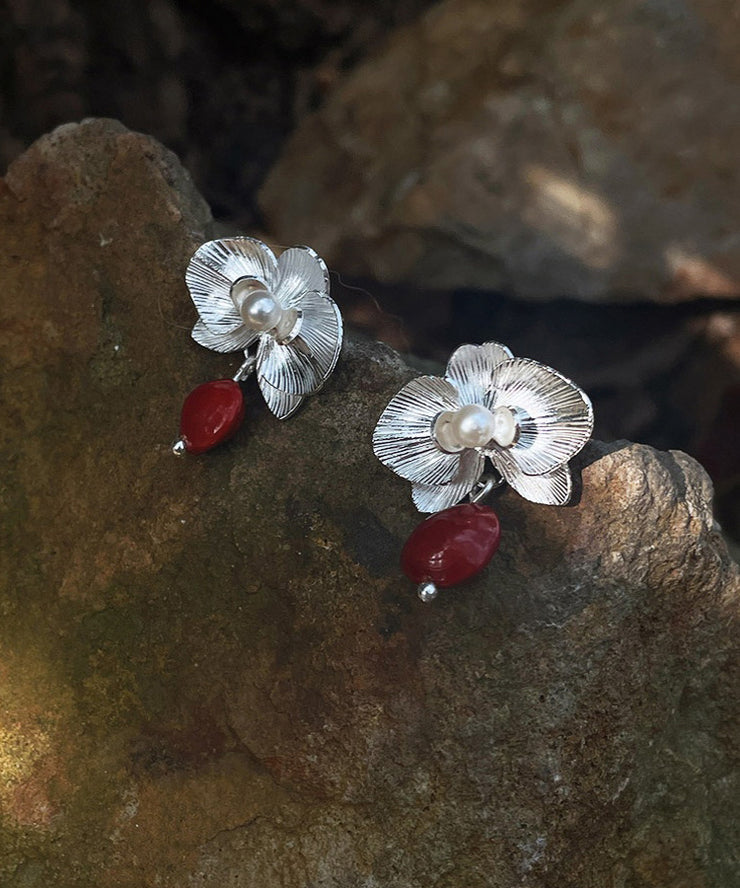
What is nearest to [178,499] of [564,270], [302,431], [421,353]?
[302,431]

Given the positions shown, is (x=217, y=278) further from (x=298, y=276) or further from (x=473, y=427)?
(x=473, y=427)

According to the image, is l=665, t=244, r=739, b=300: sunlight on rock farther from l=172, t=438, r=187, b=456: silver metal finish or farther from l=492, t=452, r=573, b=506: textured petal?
l=172, t=438, r=187, b=456: silver metal finish

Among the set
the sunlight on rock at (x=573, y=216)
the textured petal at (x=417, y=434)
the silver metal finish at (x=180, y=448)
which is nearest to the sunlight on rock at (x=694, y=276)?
the sunlight on rock at (x=573, y=216)

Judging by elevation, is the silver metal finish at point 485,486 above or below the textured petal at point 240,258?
below

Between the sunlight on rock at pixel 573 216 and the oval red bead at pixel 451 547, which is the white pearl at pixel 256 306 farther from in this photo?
the sunlight on rock at pixel 573 216

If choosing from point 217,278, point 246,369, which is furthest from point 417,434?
point 217,278
